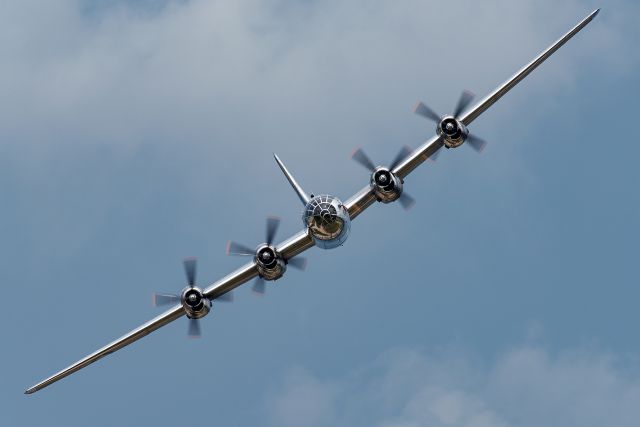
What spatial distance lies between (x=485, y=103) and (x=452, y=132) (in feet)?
11.0

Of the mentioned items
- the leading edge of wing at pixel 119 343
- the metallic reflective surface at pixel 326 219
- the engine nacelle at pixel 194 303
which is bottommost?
the metallic reflective surface at pixel 326 219

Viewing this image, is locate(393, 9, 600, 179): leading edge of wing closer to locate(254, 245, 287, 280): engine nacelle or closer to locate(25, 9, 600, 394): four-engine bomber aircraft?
locate(25, 9, 600, 394): four-engine bomber aircraft

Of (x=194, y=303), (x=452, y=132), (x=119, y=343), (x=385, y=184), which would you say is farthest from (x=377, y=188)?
(x=119, y=343)

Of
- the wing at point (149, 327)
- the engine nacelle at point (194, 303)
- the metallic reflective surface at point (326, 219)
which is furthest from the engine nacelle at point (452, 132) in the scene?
the engine nacelle at point (194, 303)

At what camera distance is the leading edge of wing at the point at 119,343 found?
110m

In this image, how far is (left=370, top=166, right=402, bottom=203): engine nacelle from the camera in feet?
346

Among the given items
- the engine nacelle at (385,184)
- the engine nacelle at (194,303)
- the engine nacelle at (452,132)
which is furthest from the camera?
the engine nacelle at (194,303)

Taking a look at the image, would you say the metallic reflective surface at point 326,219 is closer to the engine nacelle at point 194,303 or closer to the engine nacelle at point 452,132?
the engine nacelle at point 452,132

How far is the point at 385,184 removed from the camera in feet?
346

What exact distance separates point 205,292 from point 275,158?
12.1 metres

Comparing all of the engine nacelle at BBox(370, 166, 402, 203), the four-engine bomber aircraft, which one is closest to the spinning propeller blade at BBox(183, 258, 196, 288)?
the four-engine bomber aircraft

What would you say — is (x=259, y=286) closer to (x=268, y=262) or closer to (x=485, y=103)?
(x=268, y=262)

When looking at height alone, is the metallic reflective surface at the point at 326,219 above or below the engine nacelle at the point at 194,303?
below

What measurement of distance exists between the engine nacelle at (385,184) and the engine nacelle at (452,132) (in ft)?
15.8
